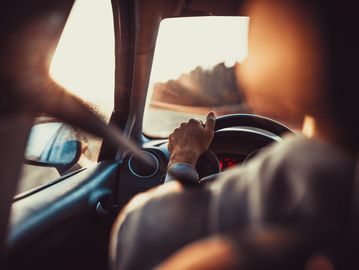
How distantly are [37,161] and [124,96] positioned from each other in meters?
0.85

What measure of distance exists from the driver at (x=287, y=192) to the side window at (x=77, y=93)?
734 millimetres

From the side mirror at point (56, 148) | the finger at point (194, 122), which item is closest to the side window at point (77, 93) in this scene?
the side mirror at point (56, 148)

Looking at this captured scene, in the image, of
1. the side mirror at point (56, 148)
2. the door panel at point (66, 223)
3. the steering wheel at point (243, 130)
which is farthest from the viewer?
the steering wheel at point (243, 130)

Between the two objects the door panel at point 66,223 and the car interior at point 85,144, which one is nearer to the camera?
the car interior at point 85,144

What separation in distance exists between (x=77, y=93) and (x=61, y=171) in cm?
51

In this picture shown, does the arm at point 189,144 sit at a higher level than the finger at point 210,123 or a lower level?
lower

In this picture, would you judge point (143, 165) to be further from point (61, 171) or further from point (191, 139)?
point (191, 139)

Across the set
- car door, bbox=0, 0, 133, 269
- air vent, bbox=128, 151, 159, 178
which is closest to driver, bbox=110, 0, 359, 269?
car door, bbox=0, 0, 133, 269

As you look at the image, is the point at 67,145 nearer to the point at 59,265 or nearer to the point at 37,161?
the point at 37,161

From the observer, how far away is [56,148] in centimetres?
210

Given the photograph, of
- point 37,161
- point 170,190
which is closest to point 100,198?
point 37,161

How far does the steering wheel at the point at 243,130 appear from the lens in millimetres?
2092

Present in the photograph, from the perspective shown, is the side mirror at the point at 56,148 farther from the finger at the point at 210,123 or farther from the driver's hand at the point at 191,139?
the finger at the point at 210,123

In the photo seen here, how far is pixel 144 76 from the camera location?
8.22ft
